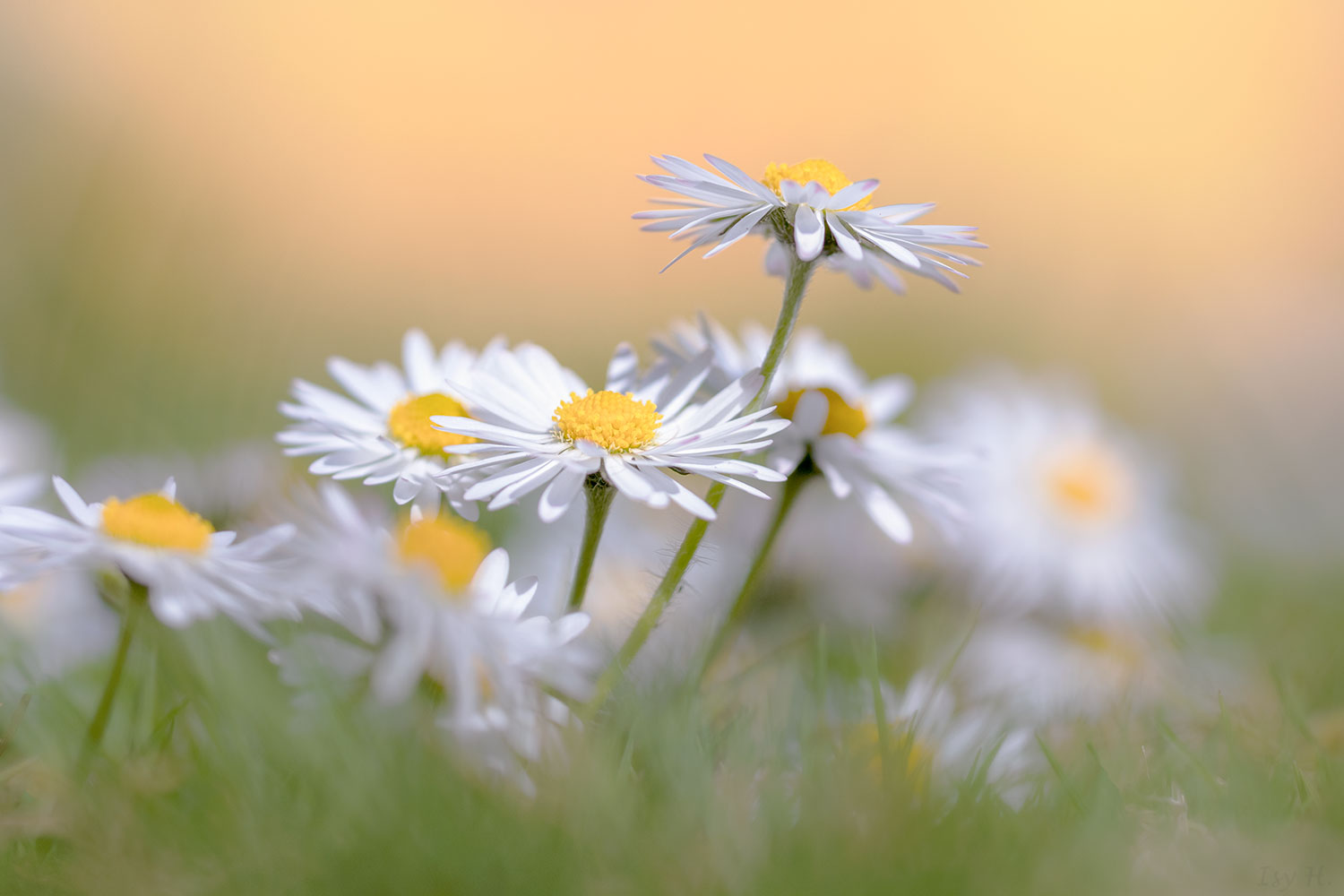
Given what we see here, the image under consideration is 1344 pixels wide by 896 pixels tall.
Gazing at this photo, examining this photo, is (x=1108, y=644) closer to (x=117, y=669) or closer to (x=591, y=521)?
(x=591, y=521)

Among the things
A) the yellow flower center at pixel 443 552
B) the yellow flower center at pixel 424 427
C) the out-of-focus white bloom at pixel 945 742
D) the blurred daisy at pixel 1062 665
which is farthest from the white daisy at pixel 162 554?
the blurred daisy at pixel 1062 665

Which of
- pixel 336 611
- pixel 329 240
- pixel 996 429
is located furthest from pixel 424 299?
pixel 336 611

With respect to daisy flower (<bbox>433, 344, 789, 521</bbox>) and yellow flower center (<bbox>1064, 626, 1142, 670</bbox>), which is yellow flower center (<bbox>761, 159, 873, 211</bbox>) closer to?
daisy flower (<bbox>433, 344, 789, 521</bbox>)

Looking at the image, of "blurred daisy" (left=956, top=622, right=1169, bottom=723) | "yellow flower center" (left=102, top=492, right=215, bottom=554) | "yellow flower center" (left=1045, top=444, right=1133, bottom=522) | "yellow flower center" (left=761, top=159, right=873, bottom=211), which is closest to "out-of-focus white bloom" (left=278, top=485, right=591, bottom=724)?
"yellow flower center" (left=102, top=492, right=215, bottom=554)

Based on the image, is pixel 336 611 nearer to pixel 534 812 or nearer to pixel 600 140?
pixel 534 812

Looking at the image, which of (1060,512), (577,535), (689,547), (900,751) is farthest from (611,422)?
(1060,512)
